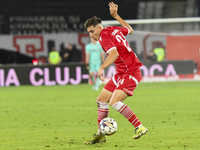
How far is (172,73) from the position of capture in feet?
59.9

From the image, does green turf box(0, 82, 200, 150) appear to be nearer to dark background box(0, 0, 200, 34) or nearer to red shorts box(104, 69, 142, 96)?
red shorts box(104, 69, 142, 96)

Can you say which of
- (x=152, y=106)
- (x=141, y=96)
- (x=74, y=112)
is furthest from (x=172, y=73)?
(x=74, y=112)

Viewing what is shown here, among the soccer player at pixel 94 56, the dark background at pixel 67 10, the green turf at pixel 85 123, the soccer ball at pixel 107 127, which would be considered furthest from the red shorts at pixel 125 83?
the dark background at pixel 67 10

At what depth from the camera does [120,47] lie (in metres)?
5.67

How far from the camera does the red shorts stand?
5.70 metres

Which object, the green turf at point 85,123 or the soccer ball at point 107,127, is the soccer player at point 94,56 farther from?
the soccer ball at point 107,127

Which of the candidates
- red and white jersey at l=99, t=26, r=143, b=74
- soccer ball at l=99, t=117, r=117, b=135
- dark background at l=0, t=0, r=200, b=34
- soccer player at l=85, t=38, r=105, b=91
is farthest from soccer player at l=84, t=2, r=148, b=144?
dark background at l=0, t=0, r=200, b=34

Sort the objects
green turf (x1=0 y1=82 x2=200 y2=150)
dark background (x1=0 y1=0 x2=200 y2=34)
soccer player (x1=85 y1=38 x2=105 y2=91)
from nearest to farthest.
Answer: green turf (x1=0 y1=82 x2=200 y2=150)
soccer player (x1=85 y1=38 x2=105 y2=91)
dark background (x1=0 y1=0 x2=200 y2=34)

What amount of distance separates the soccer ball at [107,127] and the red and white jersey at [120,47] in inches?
27.6

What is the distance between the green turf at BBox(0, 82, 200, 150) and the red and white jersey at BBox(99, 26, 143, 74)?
1006 millimetres

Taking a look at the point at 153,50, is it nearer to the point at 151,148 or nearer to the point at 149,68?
the point at 149,68

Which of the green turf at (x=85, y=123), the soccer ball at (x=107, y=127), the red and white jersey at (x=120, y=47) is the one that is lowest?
the green turf at (x=85, y=123)

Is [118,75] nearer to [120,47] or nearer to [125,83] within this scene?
[125,83]

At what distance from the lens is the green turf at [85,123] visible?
18.4ft
